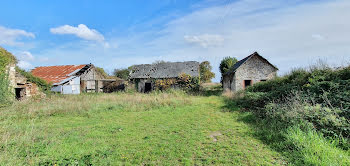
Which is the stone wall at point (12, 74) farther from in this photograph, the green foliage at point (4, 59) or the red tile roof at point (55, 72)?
the red tile roof at point (55, 72)

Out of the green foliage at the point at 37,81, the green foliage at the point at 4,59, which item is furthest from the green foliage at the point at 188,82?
the green foliage at the point at 4,59

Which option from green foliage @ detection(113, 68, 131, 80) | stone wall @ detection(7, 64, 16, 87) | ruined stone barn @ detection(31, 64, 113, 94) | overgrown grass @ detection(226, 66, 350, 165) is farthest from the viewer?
green foliage @ detection(113, 68, 131, 80)

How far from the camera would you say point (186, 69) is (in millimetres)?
20672

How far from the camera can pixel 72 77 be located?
2003cm

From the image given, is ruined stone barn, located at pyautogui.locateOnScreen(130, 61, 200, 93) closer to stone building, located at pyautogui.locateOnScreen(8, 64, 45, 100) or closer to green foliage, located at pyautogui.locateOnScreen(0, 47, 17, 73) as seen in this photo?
stone building, located at pyautogui.locateOnScreen(8, 64, 45, 100)

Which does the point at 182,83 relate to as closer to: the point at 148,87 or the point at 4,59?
the point at 148,87

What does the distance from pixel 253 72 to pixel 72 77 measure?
21784mm

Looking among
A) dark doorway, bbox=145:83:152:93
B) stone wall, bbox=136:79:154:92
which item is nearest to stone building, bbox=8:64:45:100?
stone wall, bbox=136:79:154:92

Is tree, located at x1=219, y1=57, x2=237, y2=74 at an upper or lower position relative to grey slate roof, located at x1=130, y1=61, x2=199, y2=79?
upper

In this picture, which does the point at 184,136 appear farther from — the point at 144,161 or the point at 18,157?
the point at 18,157

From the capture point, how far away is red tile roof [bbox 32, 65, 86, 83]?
20.2m

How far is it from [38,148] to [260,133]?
6.48 m

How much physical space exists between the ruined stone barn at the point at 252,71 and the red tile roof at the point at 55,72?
67.3 feet

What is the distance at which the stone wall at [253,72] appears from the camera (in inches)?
670
